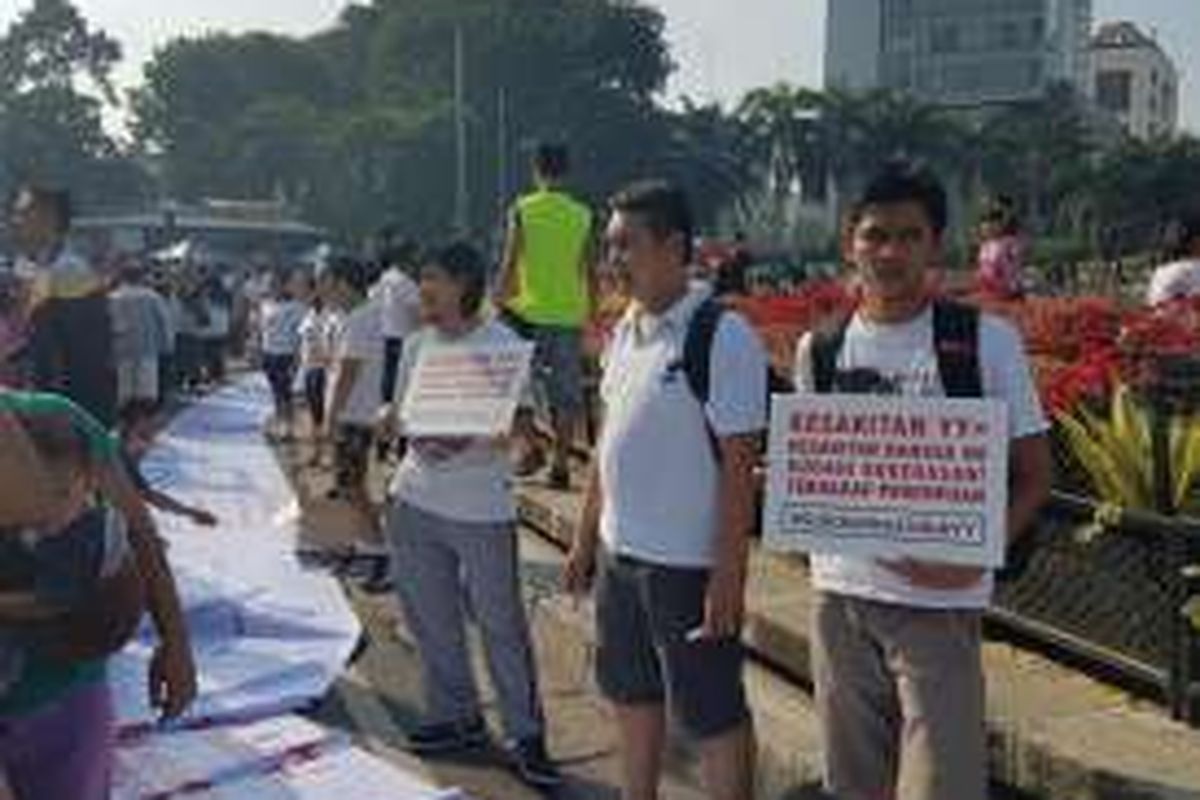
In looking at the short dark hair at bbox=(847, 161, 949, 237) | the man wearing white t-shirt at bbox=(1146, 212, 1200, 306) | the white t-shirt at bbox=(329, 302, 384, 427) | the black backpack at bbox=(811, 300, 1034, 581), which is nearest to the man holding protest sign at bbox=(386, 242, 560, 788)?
the short dark hair at bbox=(847, 161, 949, 237)

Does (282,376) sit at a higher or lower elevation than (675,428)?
lower

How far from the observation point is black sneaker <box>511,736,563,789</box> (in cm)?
701

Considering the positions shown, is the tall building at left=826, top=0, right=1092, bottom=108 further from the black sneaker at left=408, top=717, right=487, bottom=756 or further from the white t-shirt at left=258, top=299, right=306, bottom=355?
the black sneaker at left=408, top=717, right=487, bottom=756

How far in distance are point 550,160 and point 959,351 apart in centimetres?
608

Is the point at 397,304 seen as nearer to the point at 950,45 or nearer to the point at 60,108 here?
the point at 60,108

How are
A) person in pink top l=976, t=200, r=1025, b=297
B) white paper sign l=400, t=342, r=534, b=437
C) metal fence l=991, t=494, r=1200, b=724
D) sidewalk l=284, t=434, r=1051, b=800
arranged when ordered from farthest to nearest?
person in pink top l=976, t=200, r=1025, b=297
white paper sign l=400, t=342, r=534, b=437
sidewalk l=284, t=434, r=1051, b=800
metal fence l=991, t=494, r=1200, b=724

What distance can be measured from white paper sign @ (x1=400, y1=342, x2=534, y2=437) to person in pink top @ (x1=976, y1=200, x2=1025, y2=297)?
5.51 metres

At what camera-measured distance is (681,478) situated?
18.0 ft

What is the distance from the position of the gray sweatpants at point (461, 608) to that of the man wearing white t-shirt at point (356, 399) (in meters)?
3.44

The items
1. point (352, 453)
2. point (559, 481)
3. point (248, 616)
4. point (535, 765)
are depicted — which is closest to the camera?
point (535, 765)

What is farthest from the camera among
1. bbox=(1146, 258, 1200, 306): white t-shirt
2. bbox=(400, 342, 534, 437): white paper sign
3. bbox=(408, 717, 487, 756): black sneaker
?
bbox=(1146, 258, 1200, 306): white t-shirt

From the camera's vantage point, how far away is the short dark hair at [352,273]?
12.9 meters

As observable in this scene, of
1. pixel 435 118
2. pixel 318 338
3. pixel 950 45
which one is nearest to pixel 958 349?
pixel 318 338

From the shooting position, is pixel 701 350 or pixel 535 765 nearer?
pixel 701 350
